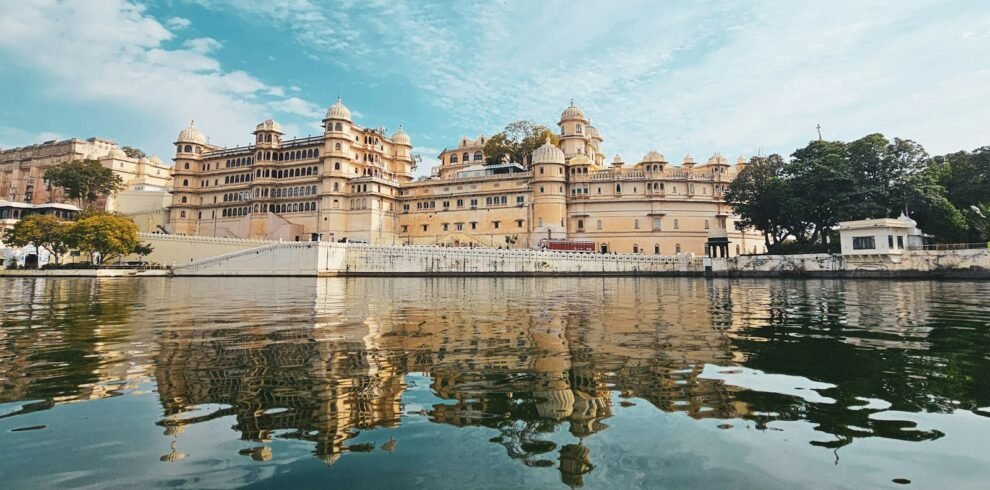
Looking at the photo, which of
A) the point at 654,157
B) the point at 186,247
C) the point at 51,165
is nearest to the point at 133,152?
the point at 51,165

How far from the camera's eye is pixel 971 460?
4176mm

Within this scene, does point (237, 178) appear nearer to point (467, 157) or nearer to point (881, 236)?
point (467, 157)

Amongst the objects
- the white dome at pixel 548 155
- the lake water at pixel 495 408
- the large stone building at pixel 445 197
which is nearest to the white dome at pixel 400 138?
the large stone building at pixel 445 197

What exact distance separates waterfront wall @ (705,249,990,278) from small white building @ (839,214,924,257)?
558 mm

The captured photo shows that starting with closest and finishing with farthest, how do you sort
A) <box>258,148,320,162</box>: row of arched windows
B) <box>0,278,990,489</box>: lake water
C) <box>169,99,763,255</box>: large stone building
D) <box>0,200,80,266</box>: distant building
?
<box>0,278,990,489</box>: lake water
<box>0,200,80,266</box>: distant building
<box>169,99,763,255</box>: large stone building
<box>258,148,320,162</box>: row of arched windows

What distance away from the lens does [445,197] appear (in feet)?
220

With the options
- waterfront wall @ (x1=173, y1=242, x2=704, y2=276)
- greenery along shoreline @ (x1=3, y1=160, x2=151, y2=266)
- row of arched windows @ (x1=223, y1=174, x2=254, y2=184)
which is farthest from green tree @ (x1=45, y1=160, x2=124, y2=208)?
waterfront wall @ (x1=173, y1=242, x2=704, y2=276)

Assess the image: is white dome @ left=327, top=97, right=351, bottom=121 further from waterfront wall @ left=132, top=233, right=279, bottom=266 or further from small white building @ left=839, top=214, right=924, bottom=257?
small white building @ left=839, top=214, right=924, bottom=257

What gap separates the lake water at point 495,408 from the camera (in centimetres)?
397

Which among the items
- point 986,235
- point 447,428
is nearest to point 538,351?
point 447,428

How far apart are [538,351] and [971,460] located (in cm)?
580

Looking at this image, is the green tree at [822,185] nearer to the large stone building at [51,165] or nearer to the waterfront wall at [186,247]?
the waterfront wall at [186,247]

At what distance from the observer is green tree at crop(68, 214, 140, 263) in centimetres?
4800

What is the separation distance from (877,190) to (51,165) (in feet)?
342
